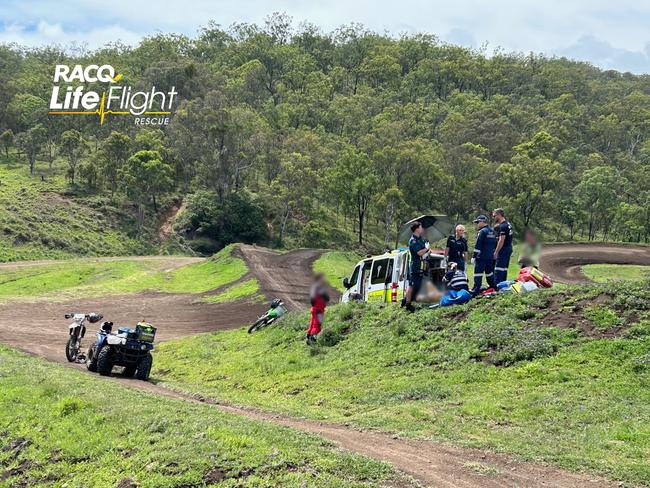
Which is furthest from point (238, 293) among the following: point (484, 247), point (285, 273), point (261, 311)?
point (484, 247)

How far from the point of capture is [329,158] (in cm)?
7662

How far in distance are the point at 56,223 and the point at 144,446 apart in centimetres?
5675

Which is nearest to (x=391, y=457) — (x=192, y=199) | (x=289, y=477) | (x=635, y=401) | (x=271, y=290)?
(x=289, y=477)

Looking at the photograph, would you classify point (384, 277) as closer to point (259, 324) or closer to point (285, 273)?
point (259, 324)

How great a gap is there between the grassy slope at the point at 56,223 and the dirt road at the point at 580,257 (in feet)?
136

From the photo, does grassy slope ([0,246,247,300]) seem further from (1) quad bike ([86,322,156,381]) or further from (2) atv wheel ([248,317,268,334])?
(1) quad bike ([86,322,156,381])

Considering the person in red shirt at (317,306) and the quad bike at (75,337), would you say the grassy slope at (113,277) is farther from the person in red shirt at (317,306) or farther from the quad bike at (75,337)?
the person in red shirt at (317,306)

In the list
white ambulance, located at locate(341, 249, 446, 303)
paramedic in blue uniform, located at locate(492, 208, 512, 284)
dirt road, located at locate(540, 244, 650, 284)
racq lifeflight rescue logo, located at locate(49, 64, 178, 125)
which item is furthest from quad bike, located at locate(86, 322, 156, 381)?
racq lifeflight rescue logo, located at locate(49, 64, 178, 125)

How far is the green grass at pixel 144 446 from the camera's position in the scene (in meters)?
7.83

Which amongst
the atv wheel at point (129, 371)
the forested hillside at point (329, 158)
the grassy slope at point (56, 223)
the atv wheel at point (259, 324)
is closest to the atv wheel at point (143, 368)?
the atv wheel at point (129, 371)

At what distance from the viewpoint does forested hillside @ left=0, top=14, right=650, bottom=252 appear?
219 feet

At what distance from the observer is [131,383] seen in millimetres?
15844

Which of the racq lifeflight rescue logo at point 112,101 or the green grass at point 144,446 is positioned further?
the racq lifeflight rescue logo at point 112,101

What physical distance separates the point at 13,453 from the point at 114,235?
183ft
